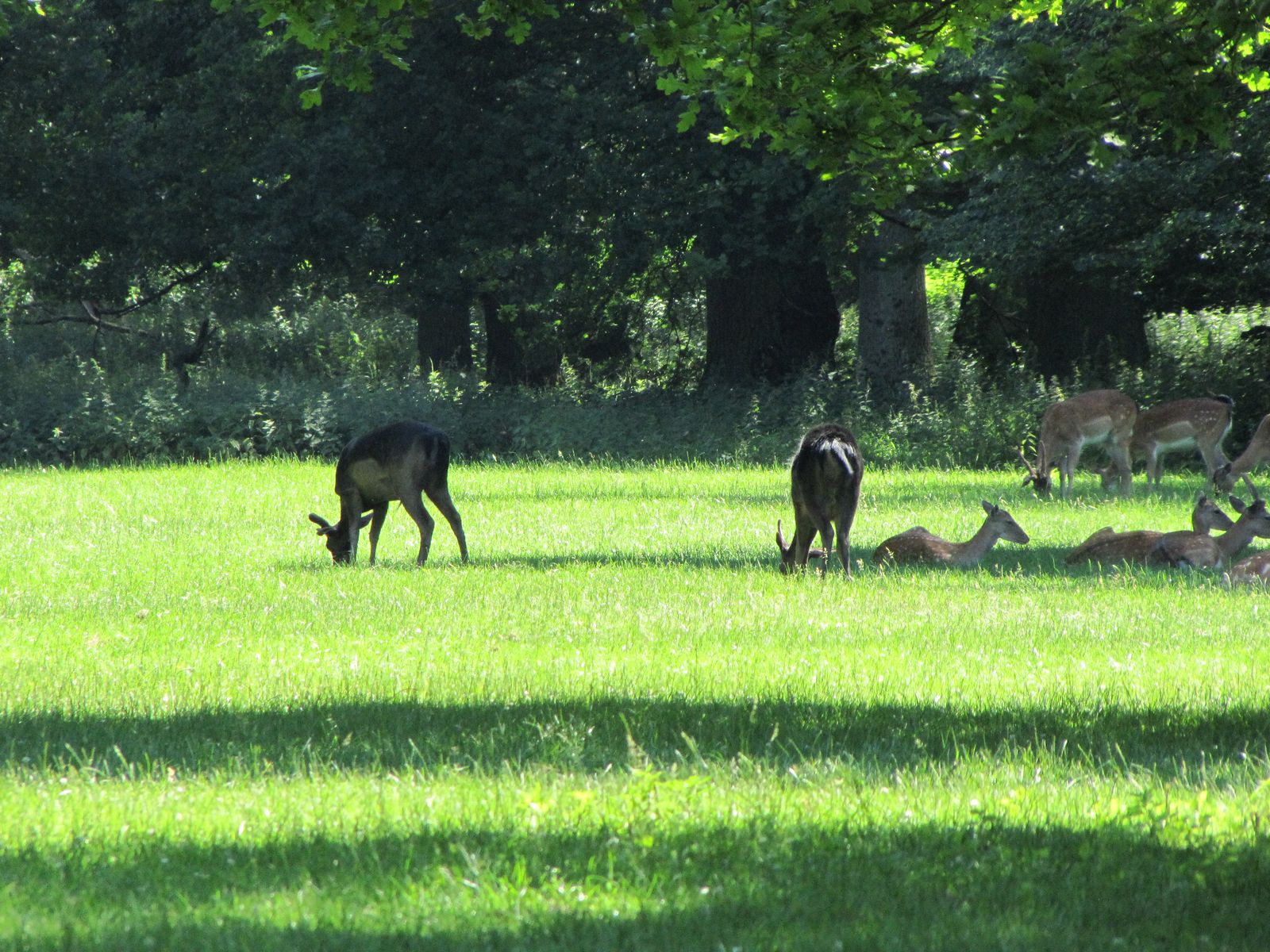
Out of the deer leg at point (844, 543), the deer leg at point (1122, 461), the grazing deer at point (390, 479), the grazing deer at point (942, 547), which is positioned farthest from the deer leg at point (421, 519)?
the deer leg at point (1122, 461)

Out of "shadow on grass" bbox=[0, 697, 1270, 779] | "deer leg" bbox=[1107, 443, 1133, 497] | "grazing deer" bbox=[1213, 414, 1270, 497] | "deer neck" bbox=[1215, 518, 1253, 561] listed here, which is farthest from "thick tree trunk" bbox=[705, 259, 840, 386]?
"shadow on grass" bbox=[0, 697, 1270, 779]

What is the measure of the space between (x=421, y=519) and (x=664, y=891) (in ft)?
33.5

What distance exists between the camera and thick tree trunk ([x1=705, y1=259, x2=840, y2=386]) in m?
32.8

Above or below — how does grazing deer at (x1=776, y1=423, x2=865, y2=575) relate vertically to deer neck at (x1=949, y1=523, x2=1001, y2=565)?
above

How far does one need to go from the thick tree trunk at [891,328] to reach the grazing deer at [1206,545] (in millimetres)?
16183

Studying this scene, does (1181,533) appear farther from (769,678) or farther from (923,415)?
(923,415)

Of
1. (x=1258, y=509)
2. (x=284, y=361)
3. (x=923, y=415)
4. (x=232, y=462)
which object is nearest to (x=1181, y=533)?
(x=1258, y=509)

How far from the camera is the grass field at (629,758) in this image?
4609 millimetres

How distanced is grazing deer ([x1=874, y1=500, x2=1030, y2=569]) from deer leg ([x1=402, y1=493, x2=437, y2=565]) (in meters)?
4.01

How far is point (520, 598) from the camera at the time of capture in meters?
12.0

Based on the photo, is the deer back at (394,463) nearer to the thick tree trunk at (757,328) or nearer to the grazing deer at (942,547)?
the grazing deer at (942,547)

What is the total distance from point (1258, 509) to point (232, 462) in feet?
63.4

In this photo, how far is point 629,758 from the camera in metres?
6.68

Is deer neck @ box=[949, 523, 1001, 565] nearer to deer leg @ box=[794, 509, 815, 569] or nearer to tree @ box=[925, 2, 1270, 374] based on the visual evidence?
deer leg @ box=[794, 509, 815, 569]
